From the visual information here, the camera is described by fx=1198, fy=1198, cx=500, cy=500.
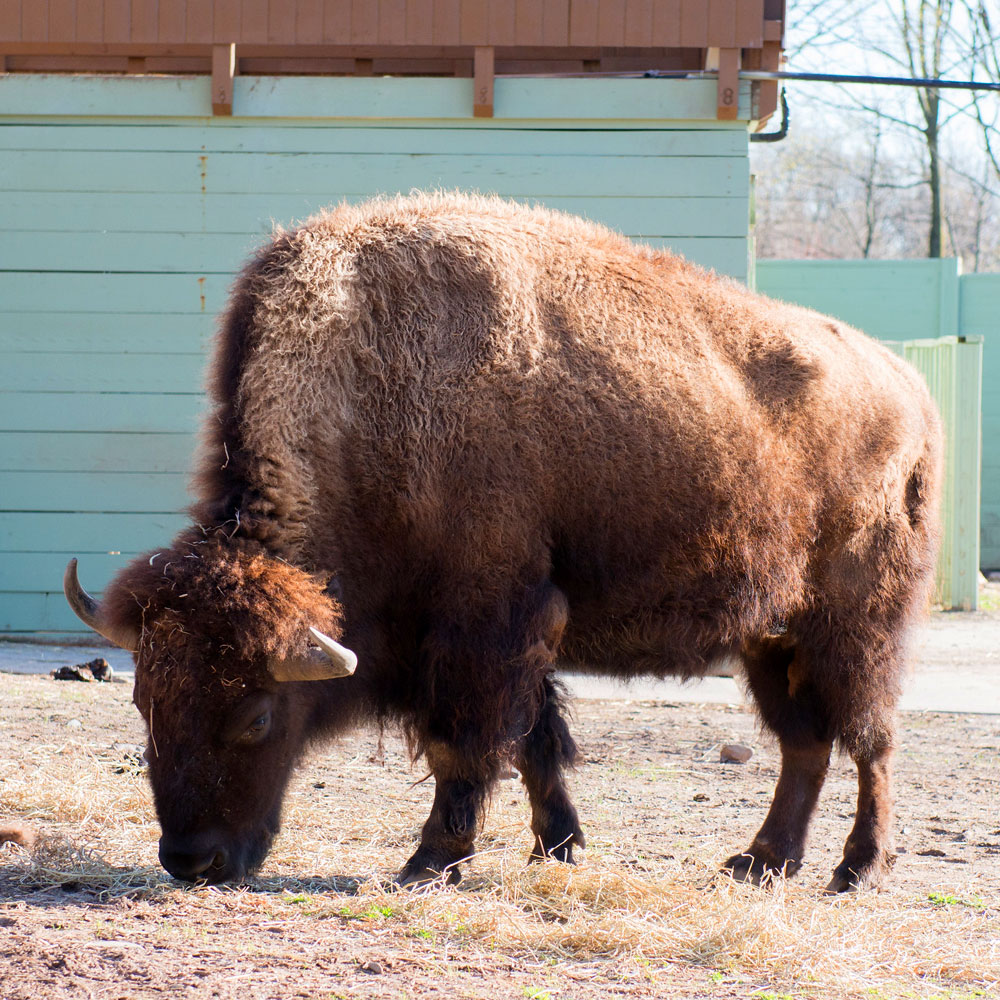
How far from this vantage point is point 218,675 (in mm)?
3363

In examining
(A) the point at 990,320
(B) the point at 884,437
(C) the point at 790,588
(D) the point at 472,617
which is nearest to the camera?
(D) the point at 472,617

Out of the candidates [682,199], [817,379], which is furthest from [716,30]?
[817,379]

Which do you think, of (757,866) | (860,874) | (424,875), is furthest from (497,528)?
(860,874)

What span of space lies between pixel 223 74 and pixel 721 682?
5291mm

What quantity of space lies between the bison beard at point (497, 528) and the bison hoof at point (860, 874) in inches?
0.5

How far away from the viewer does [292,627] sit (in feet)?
11.0

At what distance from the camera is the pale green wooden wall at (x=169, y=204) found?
8117mm

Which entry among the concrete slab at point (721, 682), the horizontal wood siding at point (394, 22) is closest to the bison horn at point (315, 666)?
the concrete slab at point (721, 682)

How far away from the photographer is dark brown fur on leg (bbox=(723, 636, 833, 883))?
4.20m

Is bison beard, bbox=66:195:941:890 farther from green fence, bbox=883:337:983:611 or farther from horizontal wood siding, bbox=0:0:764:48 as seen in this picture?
green fence, bbox=883:337:983:611

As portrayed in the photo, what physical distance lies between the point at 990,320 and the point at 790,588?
14.0m

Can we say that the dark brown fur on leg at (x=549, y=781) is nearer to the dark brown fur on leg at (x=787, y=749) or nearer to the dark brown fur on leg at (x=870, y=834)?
the dark brown fur on leg at (x=787, y=749)

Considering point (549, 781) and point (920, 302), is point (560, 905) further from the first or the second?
point (920, 302)

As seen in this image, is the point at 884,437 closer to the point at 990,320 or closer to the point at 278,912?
the point at 278,912
